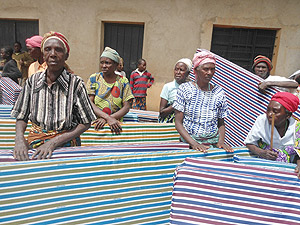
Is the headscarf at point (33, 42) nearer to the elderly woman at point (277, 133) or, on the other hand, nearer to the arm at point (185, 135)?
the arm at point (185, 135)

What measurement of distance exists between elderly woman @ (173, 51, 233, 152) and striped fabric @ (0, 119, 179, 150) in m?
0.55

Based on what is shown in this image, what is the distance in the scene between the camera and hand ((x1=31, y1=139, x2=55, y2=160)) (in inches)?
63.0

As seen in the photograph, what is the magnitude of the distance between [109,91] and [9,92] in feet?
9.41

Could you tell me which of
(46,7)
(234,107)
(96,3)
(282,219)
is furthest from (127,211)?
(46,7)

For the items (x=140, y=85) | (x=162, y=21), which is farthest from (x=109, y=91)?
(x=162, y=21)

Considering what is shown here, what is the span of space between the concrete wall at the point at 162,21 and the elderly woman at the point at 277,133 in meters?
5.15

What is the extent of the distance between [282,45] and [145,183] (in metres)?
6.89

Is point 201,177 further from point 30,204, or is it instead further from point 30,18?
point 30,18

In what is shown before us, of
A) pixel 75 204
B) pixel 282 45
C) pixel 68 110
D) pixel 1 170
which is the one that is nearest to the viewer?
pixel 1 170

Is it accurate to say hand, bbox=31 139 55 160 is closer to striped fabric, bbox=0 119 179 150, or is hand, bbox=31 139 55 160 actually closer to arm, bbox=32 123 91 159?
arm, bbox=32 123 91 159

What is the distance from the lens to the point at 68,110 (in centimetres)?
175

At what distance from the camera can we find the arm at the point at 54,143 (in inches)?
63.7

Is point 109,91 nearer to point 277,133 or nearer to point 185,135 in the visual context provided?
point 185,135

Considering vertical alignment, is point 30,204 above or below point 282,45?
below
